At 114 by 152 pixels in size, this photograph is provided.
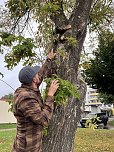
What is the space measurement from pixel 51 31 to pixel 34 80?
1456mm

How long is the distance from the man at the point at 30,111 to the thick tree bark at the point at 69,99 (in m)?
1.06

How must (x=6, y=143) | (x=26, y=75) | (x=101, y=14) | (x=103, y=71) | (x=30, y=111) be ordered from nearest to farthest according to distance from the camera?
(x=30, y=111) < (x=26, y=75) < (x=101, y=14) < (x=6, y=143) < (x=103, y=71)

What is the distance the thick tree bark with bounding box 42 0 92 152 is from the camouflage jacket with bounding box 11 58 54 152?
3.47 ft

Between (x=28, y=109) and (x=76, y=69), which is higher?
(x=76, y=69)

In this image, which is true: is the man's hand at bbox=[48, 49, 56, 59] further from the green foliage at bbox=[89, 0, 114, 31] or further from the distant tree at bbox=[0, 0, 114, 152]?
the green foliage at bbox=[89, 0, 114, 31]

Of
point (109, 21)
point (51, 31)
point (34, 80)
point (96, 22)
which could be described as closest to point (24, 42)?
point (51, 31)

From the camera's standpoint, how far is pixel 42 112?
4227 mm

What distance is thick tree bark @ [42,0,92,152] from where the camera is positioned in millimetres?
5531

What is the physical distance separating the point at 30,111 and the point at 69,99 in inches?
64.7

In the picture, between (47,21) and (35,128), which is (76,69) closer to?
(47,21)

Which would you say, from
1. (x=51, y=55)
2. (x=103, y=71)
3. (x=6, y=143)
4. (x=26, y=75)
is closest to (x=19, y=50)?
(x=51, y=55)

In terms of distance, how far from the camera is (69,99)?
5750 millimetres

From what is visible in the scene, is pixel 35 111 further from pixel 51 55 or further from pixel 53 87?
pixel 51 55

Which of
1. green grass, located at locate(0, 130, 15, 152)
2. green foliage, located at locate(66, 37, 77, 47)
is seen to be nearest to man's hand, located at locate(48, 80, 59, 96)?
green foliage, located at locate(66, 37, 77, 47)
